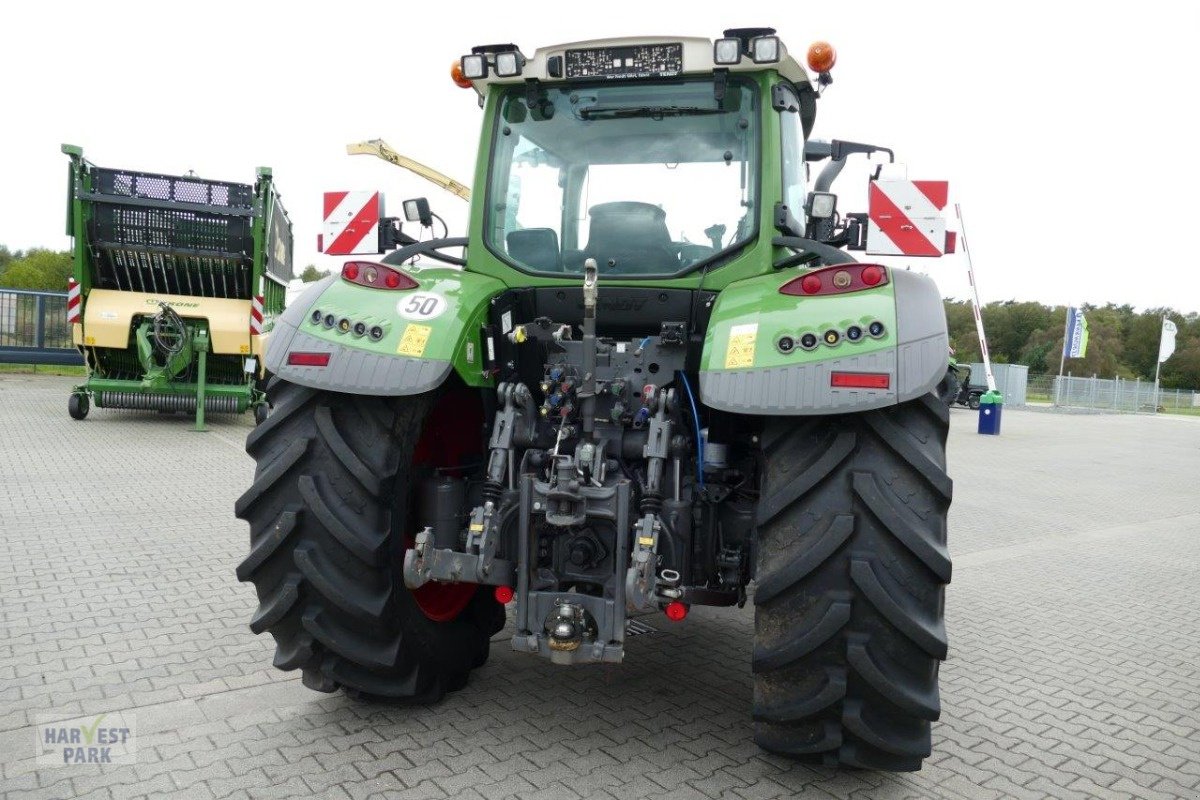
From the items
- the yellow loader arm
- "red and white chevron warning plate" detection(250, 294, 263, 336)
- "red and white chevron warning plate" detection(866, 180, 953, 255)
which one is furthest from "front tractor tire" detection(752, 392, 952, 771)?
the yellow loader arm

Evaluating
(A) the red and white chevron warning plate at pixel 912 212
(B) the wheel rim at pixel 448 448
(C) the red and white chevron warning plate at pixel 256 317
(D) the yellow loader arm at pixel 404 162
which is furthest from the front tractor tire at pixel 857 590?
(D) the yellow loader arm at pixel 404 162

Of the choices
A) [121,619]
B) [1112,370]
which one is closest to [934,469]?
[121,619]

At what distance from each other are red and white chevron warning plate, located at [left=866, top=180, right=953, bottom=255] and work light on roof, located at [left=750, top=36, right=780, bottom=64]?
5.69 ft

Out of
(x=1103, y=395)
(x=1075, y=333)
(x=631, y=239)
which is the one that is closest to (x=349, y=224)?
(x=631, y=239)

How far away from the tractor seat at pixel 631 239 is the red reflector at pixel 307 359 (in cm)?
118

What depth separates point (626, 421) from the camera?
11.0ft

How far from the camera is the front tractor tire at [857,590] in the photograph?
2732 millimetres

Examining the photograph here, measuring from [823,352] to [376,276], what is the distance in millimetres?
1678

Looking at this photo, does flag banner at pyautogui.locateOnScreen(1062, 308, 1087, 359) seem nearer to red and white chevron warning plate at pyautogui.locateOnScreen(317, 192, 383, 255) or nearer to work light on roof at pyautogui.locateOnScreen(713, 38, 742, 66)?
red and white chevron warning plate at pyautogui.locateOnScreen(317, 192, 383, 255)

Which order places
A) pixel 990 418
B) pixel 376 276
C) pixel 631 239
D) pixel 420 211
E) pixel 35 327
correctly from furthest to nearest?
pixel 990 418, pixel 35 327, pixel 420 211, pixel 631 239, pixel 376 276

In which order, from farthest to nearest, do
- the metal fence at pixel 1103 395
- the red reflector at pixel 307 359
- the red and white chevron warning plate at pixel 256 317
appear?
1. the metal fence at pixel 1103 395
2. the red and white chevron warning plate at pixel 256 317
3. the red reflector at pixel 307 359

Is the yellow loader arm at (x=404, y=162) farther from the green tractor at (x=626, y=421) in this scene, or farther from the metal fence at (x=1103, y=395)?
the metal fence at (x=1103, y=395)

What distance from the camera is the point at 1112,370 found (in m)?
60.2

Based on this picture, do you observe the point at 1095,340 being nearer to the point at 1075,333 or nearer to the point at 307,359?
the point at 1075,333
